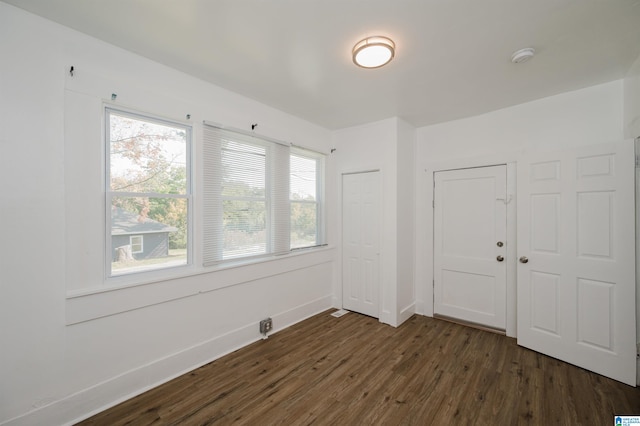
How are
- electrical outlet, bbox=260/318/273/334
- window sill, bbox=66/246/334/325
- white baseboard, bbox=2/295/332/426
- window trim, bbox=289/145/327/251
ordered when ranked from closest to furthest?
white baseboard, bbox=2/295/332/426, window sill, bbox=66/246/334/325, electrical outlet, bbox=260/318/273/334, window trim, bbox=289/145/327/251

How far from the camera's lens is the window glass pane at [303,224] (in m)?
3.61

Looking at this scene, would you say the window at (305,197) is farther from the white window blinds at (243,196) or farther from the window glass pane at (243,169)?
the window glass pane at (243,169)

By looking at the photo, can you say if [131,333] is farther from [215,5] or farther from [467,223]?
[467,223]

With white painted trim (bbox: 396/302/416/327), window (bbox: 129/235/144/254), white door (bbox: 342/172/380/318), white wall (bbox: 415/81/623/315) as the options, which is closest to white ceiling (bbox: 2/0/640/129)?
white wall (bbox: 415/81/623/315)

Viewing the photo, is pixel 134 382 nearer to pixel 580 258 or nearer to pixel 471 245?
pixel 471 245

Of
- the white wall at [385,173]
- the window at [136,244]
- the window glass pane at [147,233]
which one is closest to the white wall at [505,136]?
the white wall at [385,173]

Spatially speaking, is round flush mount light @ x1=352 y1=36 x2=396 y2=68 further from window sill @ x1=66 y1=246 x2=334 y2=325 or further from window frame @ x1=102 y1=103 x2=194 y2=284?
window sill @ x1=66 y1=246 x2=334 y2=325

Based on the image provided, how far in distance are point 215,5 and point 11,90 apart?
1.42 metres

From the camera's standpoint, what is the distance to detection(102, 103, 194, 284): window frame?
1.99 m

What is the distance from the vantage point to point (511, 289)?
10.1ft

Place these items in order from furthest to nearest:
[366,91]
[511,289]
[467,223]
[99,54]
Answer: [467,223] → [511,289] → [366,91] → [99,54]

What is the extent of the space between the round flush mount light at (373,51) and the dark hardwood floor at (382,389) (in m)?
2.72

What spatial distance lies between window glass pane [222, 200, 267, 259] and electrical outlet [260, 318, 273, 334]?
31.9 inches

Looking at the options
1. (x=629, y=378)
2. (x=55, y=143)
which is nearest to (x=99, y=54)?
(x=55, y=143)
